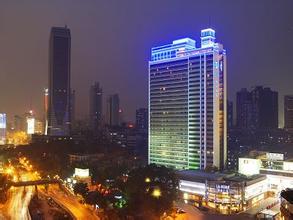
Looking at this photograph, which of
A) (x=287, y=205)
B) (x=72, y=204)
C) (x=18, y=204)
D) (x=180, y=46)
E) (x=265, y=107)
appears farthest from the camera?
(x=265, y=107)

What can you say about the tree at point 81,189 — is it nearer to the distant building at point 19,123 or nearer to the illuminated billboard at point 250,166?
the illuminated billboard at point 250,166

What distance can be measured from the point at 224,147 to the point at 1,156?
67.5 ft

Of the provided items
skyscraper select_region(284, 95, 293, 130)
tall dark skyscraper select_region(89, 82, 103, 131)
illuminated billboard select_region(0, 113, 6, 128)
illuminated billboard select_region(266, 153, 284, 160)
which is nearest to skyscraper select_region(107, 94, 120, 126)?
tall dark skyscraper select_region(89, 82, 103, 131)

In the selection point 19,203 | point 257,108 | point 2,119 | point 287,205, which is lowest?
point 19,203

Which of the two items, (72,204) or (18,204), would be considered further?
(18,204)

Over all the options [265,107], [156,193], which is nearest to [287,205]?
[156,193]

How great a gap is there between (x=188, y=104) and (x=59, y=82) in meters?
29.5

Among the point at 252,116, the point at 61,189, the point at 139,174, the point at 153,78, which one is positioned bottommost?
the point at 61,189

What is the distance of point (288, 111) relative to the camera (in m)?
37.9

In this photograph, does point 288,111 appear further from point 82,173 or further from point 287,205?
point 287,205

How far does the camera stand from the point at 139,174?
16.2 metres

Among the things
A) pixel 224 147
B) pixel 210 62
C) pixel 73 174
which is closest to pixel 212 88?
pixel 210 62

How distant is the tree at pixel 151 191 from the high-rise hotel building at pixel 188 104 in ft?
19.6

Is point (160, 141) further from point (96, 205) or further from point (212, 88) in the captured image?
point (96, 205)
